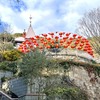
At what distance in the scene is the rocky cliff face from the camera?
73.2 ft

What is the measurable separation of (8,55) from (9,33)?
21561mm

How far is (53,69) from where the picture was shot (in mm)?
21312

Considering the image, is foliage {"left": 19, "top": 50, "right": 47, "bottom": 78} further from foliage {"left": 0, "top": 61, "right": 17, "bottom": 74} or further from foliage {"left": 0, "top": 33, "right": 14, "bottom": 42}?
foliage {"left": 0, "top": 33, "right": 14, "bottom": 42}

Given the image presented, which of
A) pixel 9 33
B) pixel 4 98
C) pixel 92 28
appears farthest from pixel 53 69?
pixel 9 33

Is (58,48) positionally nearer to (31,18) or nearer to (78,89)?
(78,89)

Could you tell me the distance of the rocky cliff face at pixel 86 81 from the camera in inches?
878

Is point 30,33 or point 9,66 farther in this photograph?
point 30,33

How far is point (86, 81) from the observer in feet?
75.1

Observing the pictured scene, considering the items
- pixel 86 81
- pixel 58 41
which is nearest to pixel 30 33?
pixel 58 41

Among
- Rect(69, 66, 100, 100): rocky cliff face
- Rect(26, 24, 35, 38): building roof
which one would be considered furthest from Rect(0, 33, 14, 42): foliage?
Rect(69, 66, 100, 100): rocky cliff face

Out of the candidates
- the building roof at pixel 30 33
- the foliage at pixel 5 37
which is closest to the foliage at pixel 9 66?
the building roof at pixel 30 33

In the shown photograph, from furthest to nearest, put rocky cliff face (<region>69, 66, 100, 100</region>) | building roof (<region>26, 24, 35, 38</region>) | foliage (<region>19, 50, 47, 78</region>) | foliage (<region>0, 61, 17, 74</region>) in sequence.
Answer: building roof (<region>26, 24, 35, 38</region>)
foliage (<region>0, 61, 17, 74</region>)
rocky cliff face (<region>69, 66, 100, 100</region>)
foliage (<region>19, 50, 47, 78</region>)

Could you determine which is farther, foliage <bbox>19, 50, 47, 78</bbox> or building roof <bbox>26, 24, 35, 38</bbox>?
building roof <bbox>26, 24, 35, 38</bbox>

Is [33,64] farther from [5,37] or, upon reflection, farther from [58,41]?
[5,37]
